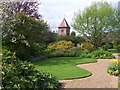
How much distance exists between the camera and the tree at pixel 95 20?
1313 inches

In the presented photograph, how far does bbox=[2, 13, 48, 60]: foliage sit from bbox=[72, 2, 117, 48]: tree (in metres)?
13.2

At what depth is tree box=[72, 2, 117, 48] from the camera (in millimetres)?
33344

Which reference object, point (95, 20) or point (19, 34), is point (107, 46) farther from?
point (19, 34)

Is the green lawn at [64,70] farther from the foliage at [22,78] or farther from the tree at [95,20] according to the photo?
the tree at [95,20]

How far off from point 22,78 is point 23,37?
890 cm

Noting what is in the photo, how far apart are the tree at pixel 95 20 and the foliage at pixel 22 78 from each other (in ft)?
82.3

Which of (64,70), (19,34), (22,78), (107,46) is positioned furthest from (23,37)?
(107,46)

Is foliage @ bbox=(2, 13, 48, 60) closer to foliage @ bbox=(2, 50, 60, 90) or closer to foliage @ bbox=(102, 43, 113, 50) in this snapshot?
foliage @ bbox=(2, 50, 60, 90)

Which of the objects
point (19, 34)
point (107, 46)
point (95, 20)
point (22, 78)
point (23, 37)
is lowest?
point (22, 78)

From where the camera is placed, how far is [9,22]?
1647 cm

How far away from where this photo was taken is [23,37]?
1655 centimetres

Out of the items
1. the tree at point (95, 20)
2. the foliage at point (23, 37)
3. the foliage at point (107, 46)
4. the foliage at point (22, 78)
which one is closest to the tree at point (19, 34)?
the foliage at point (23, 37)

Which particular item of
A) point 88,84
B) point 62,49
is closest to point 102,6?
point 62,49

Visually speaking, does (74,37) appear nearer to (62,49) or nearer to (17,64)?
(62,49)
